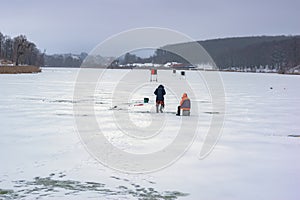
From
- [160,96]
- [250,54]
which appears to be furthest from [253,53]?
[160,96]

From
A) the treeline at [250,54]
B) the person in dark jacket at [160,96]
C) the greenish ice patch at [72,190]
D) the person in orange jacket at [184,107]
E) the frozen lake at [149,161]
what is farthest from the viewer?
the treeline at [250,54]

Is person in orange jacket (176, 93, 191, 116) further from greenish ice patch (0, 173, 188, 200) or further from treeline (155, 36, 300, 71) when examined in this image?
treeline (155, 36, 300, 71)

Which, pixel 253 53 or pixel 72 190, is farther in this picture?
pixel 253 53

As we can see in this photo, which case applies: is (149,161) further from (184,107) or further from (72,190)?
(184,107)

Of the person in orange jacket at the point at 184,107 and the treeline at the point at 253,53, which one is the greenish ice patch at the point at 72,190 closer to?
the person in orange jacket at the point at 184,107

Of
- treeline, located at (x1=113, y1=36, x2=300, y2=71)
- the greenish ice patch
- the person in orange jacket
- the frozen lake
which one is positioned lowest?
the greenish ice patch

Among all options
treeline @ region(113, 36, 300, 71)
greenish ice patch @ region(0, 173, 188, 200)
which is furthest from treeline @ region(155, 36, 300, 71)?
greenish ice patch @ region(0, 173, 188, 200)

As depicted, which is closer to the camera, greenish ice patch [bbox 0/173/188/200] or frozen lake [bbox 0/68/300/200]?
greenish ice patch [bbox 0/173/188/200]

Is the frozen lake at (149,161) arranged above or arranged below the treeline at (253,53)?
below

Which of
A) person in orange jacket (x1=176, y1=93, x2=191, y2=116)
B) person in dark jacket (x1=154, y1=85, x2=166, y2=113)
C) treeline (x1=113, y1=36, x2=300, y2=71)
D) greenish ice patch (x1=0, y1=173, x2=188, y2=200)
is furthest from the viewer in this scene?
treeline (x1=113, y1=36, x2=300, y2=71)

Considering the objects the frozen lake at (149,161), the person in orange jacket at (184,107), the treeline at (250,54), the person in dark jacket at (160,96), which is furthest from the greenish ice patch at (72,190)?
the treeline at (250,54)

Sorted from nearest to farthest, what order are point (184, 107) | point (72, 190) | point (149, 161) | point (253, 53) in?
point (72, 190) → point (149, 161) → point (184, 107) → point (253, 53)

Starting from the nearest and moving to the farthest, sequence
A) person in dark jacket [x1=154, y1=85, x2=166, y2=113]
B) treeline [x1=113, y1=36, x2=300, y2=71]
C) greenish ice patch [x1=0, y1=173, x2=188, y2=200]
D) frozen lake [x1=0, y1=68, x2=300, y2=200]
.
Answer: greenish ice patch [x1=0, y1=173, x2=188, y2=200], frozen lake [x1=0, y1=68, x2=300, y2=200], person in dark jacket [x1=154, y1=85, x2=166, y2=113], treeline [x1=113, y1=36, x2=300, y2=71]

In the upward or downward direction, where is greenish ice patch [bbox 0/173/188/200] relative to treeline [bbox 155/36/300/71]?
downward
